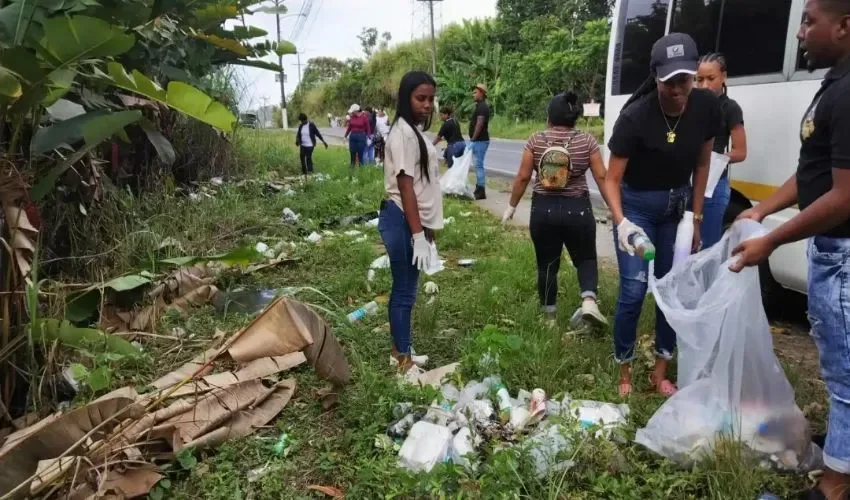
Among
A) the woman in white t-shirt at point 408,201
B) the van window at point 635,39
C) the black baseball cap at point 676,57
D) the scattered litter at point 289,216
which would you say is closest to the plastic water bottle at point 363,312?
the woman in white t-shirt at point 408,201

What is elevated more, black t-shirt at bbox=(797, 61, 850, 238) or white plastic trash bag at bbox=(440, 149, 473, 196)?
black t-shirt at bbox=(797, 61, 850, 238)

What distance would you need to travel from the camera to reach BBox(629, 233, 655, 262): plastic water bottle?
9.06 feet

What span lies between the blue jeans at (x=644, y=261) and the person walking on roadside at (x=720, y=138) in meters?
0.82

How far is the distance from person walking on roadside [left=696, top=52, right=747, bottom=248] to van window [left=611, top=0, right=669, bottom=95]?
1429mm

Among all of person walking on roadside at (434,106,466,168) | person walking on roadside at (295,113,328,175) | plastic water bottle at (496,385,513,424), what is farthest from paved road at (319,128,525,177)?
plastic water bottle at (496,385,513,424)

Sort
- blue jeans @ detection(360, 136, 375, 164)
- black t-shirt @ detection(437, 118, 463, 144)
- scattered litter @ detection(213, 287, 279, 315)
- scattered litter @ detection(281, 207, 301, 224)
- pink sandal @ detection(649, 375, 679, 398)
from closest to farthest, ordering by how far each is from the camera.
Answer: pink sandal @ detection(649, 375, 679, 398)
scattered litter @ detection(213, 287, 279, 315)
scattered litter @ detection(281, 207, 301, 224)
black t-shirt @ detection(437, 118, 463, 144)
blue jeans @ detection(360, 136, 375, 164)

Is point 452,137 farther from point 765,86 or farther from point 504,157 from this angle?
point 504,157

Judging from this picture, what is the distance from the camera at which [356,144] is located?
13711 mm

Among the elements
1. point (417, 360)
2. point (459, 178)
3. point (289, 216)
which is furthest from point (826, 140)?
point (459, 178)

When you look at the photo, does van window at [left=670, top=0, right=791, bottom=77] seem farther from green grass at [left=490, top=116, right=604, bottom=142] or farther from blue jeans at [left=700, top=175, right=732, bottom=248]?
green grass at [left=490, top=116, right=604, bottom=142]

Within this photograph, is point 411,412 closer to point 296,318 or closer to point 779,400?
point 296,318

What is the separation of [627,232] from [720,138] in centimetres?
133

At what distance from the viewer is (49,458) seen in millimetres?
2275

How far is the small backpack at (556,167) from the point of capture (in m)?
3.86
